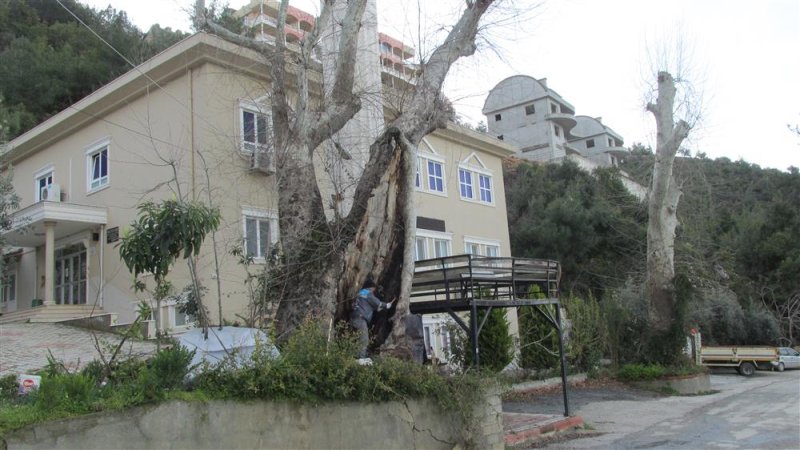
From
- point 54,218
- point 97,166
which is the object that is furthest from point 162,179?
point 97,166

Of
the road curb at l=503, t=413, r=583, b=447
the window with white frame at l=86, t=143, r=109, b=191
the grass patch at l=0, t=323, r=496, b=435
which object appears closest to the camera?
the grass patch at l=0, t=323, r=496, b=435

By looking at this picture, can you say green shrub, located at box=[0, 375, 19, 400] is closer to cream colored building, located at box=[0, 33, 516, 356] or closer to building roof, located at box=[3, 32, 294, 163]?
cream colored building, located at box=[0, 33, 516, 356]

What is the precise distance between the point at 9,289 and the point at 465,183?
55.6 ft

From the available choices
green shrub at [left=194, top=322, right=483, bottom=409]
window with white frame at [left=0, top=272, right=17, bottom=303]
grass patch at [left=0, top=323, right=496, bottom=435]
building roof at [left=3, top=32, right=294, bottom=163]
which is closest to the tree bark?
building roof at [left=3, top=32, right=294, bottom=163]

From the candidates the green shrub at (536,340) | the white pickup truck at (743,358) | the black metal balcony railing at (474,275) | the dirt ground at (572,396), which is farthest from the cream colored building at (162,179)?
the white pickup truck at (743,358)

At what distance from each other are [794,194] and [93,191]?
1871 inches

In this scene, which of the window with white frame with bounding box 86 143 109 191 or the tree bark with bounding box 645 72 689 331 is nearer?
the window with white frame with bounding box 86 143 109 191

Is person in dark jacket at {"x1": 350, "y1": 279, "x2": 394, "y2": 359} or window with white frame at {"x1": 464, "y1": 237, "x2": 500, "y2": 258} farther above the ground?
window with white frame at {"x1": 464, "y1": 237, "x2": 500, "y2": 258}

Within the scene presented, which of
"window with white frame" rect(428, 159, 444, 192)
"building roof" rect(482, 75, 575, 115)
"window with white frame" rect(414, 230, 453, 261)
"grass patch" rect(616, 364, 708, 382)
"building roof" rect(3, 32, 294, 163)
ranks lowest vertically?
"grass patch" rect(616, 364, 708, 382)

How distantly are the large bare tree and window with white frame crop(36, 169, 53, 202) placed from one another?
13.1 m

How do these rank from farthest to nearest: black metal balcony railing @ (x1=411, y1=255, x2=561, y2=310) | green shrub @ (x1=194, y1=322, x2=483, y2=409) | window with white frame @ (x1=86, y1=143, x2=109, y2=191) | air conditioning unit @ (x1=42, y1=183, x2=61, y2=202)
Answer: air conditioning unit @ (x1=42, y1=183, x2=61, y2=202), window with white frame @ (x1=86, y1=143, x2=109, y2=191), black metal balcony railing @ (x1=411, y1=255, x2=561, y2=310), green shrub @ (x1=194, y1=322, x2=483, y2=409)

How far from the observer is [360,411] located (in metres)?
7.62

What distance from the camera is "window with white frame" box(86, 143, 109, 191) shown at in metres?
19.1

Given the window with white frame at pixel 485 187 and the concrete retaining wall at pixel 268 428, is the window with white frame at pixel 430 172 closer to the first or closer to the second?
the window with white frame at pixel 485 187
